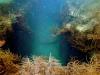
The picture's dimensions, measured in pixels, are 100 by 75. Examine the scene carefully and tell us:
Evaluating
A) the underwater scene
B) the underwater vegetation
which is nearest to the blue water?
the underwater scene

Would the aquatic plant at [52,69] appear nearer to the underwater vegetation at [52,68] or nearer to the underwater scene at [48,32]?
the underwater vegetation at [52,68]

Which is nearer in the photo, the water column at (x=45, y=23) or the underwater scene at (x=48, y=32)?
the underwater scene at (x=48, y=32)

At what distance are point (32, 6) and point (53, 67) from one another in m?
1.43

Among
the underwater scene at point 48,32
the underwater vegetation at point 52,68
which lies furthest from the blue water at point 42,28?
the underwater vegetation at point 52,68

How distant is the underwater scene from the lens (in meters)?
4.25

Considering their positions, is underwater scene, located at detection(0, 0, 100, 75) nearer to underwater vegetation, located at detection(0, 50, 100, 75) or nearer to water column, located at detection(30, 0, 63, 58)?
water column, located at detection(30, 0, 63, 58)

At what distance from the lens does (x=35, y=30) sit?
4723mm

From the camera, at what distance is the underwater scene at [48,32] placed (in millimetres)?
4250

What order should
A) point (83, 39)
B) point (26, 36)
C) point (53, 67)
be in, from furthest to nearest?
point (26, 36)
point (83, 39)
point (53, 67)

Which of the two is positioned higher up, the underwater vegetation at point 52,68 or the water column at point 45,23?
the water column at point 45,23

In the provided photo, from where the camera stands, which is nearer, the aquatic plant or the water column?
the aquatic plant

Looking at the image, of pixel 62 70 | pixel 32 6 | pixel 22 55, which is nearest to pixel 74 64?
pixel 62 70

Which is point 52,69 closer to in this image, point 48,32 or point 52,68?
point 52,68

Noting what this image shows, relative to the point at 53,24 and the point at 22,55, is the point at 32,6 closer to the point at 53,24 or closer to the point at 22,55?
the point at 53,24
